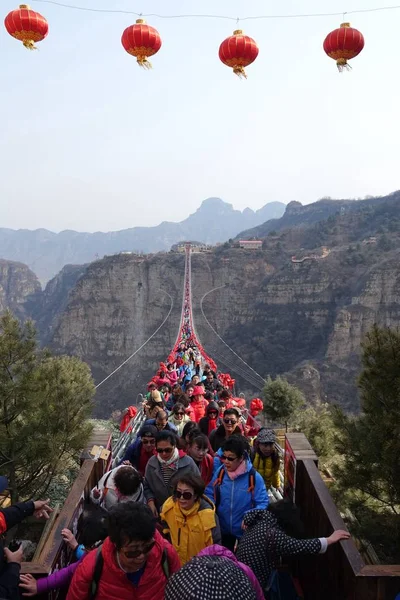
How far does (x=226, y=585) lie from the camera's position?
129cm

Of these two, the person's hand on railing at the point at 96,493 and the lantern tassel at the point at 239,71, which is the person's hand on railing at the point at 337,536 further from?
the lantern tassel at the point at 239,71

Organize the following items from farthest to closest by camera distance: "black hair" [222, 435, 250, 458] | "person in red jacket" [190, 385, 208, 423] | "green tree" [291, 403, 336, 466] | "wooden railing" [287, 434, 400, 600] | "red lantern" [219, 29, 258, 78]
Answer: "green tree" [291, 403, 336, 466] → "red lantern" [219, 29, 258, 78] → "person in red jacket" [190, 385, 208, 423] → "black hair" [222, 435, 250, 458] → "wooden railing" [287, 434, 400, 600]

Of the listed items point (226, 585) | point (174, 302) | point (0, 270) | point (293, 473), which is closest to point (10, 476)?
point (293, 473)

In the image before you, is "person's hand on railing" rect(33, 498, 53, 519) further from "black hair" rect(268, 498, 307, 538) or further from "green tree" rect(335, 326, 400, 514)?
"green tree" rect(335, 326, 400, 514)

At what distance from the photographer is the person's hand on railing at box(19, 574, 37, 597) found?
Result: 1.85 metres

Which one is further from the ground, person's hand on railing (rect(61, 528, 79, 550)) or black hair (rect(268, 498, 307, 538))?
black hair (rect(268, 498, 307, 538))

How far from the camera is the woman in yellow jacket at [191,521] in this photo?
205 cm

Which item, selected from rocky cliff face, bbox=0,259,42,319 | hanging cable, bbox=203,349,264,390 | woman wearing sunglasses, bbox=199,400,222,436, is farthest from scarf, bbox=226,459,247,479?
rocky cliff face, bbox=0,259,42,319

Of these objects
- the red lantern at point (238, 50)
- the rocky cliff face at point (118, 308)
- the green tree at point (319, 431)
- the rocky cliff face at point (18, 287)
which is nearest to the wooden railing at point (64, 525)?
the red lantern at point (238, 50)

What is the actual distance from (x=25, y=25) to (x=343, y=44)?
3339mm

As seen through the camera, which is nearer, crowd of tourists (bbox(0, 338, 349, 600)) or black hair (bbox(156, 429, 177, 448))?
crowd of tourists (bbox(0, 338, 349, 600))

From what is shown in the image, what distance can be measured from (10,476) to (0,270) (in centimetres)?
9948

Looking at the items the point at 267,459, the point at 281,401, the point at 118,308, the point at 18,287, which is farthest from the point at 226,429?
the point at 18,287

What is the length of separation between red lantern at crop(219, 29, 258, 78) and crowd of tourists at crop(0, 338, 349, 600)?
435cm
